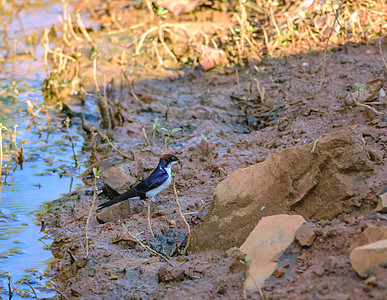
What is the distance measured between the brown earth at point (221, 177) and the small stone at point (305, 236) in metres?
0.04

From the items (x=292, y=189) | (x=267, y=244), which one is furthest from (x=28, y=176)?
(x=267, y=244)

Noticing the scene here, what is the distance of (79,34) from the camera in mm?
9336

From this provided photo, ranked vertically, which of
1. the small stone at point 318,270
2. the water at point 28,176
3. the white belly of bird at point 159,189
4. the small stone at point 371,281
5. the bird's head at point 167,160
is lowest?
the water at point 28,176

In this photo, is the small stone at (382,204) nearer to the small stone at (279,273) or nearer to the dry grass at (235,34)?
the small stone at (279,273)

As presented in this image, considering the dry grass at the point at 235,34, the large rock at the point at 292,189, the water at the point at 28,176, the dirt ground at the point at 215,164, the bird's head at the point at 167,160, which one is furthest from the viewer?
the dry grass at the point at 235,34

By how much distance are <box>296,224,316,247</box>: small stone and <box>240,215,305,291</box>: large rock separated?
0.16 ft

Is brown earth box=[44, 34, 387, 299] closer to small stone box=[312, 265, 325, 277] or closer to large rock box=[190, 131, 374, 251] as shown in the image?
small stone box=[312, 265, 325, 277]

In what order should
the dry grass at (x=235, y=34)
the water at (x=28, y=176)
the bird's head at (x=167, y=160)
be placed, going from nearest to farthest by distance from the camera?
the water at (x=28, y=176), the bird's head at (x=167, y=160), the dry grass at (x=235, y=34)

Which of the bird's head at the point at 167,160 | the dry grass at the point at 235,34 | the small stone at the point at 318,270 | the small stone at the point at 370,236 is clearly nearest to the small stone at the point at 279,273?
the small stone at the point at 318,270

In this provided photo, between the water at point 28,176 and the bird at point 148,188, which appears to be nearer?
the water at point 28,176

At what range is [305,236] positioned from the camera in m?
3.31

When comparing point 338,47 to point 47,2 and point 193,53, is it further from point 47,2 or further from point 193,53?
point 47,2

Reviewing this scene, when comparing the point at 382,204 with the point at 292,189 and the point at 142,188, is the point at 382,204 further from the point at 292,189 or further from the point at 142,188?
the point at 142,188

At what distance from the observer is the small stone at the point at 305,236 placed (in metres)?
3.29
